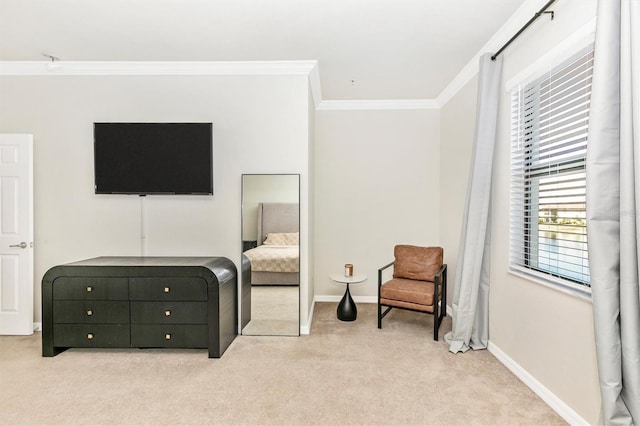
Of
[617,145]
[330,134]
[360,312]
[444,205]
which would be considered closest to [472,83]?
[444,205]

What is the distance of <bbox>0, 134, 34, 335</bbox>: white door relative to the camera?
11.2ft

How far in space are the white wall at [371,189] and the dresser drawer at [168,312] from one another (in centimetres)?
205

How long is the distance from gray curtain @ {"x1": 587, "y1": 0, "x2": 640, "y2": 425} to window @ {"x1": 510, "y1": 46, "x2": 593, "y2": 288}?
0.42m

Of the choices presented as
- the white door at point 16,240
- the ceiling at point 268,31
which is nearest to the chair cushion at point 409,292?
the ceiling at point 268,31

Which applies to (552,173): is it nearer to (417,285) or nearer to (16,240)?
(417,285)

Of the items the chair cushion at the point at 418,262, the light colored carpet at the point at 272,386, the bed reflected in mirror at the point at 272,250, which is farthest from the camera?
the chair cushion at the point at 418,262

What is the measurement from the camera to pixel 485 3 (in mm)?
2436

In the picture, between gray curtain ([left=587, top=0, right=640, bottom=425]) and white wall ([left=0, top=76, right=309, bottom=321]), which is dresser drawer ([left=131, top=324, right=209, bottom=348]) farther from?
gray curtain ([left=587, top=0, right=640, bottom=425])

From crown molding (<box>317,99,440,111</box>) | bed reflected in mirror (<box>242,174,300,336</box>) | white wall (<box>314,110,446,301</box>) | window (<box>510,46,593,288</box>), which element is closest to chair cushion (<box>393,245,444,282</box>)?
white wall (<box>314,110,446,301</box>)

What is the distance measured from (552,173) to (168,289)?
121 inches

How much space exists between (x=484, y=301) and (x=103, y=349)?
3.42 metres

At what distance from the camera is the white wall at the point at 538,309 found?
2006 mm

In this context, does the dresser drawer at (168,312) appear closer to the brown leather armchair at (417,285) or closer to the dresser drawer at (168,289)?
the dresser drawer at (168,289)

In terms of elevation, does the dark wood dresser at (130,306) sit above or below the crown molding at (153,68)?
below
